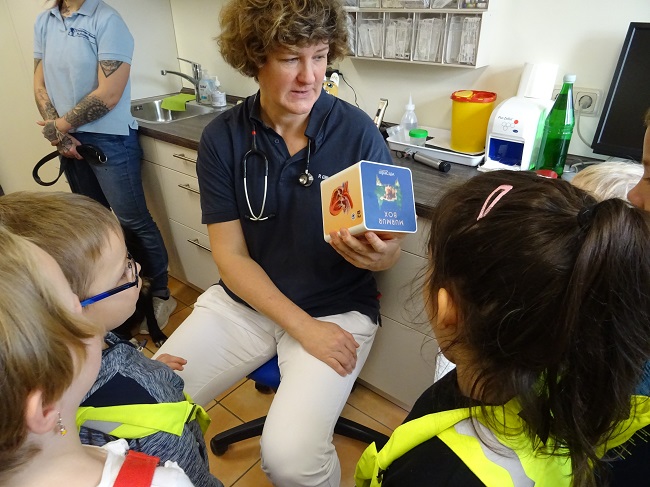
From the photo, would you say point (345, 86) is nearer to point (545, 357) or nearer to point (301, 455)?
point (301, 455)

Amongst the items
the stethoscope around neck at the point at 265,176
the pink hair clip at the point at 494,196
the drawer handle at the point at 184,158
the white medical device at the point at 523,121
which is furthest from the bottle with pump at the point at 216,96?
the pink hair clip at the point at 494,196

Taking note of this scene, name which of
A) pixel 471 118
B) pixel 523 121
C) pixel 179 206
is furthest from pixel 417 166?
pixel 179 206

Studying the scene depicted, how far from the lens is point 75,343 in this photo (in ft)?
1.75

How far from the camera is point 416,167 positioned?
4.81 feet

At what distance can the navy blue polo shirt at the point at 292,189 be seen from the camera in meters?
1.19

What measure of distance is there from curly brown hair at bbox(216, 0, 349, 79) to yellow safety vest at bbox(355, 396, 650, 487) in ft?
2.92

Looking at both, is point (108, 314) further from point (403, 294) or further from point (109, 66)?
point (109, 66)

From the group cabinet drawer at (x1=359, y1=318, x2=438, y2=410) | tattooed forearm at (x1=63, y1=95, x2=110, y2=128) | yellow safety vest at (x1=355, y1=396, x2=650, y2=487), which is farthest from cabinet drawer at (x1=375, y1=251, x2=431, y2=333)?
tattooed forearm at (x1=63, y1=95, x2=110, y2=128)

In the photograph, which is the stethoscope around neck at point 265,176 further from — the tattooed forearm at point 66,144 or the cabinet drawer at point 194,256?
the tattooed forearm at point 66,144

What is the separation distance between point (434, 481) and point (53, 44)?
2.08m

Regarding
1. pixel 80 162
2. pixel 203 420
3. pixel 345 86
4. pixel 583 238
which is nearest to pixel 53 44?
pixel 80 162

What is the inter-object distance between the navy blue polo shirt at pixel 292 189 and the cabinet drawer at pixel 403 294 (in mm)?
170

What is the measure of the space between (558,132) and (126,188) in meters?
1.73

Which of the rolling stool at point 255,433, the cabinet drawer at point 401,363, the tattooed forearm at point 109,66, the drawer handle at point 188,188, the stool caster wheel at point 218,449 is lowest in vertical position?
the stool caster wheel at point 218,449
